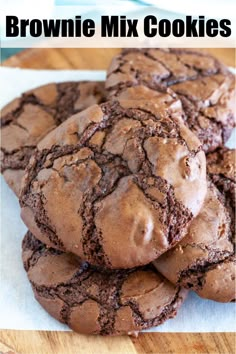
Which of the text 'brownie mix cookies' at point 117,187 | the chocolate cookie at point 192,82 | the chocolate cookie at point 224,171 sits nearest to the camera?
the text 'brownie mix cookies' at point 117,187

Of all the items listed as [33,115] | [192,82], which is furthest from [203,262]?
[33,115]

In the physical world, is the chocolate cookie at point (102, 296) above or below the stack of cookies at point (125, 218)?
below

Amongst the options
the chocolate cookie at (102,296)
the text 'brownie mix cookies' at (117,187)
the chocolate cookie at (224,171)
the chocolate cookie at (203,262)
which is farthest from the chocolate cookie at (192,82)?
the chocolate cookie at (102,296)

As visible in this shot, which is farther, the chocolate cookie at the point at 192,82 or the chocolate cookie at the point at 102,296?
the chocolate cookie at the point at 192,82

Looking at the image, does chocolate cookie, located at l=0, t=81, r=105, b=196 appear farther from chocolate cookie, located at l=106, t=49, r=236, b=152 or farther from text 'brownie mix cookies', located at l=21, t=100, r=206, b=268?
text 'brownie mix cookies', located at l=21, t=100, r=206, b=268

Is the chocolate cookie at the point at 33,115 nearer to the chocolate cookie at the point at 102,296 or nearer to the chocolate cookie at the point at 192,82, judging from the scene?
the chocolate cookie at the point at 192,82

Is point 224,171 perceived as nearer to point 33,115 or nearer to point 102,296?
point 102,296

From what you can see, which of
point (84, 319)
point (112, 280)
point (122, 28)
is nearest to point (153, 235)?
point (112, 280)

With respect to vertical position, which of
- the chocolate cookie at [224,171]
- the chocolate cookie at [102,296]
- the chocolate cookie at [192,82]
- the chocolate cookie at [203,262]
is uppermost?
the chocolate cookie at [192,82]

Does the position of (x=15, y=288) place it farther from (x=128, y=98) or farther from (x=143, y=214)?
(x=128, y=98)
